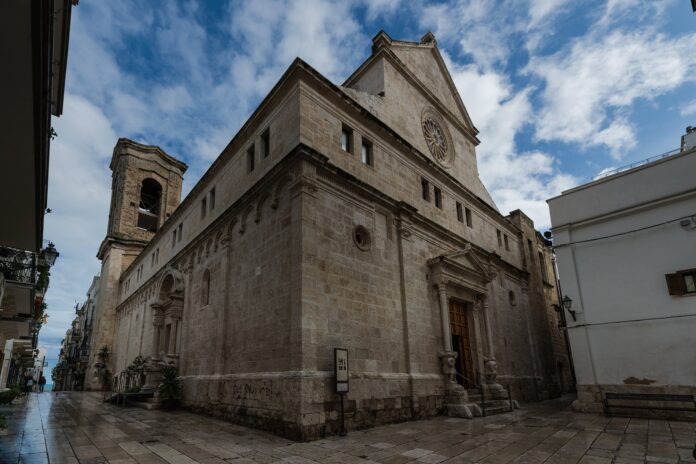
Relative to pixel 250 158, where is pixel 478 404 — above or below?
below

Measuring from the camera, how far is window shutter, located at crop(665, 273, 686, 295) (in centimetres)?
1278

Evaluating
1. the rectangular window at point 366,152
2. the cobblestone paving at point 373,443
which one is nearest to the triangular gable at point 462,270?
the rectangular window at point 366,152

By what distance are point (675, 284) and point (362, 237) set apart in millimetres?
10082

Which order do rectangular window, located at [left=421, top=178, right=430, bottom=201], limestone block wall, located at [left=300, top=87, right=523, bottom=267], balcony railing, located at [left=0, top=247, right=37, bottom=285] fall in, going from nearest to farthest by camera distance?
1. limestone block wall, located at [left=300, top=87, right=523, bottom=267]
2. balcony railing, located at [left=0, top=247, right=37, bottom=285]
3. rectangular window, located at [left=421, top=178, right=430, bottom=201]

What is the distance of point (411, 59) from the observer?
1866 centimetres

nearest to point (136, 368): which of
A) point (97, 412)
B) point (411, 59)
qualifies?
point (97, 412)

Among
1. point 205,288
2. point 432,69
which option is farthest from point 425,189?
point 205,288

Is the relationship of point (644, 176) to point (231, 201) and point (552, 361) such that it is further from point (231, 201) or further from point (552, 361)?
point (231, 201)

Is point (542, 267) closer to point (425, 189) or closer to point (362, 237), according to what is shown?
point (425, 189)

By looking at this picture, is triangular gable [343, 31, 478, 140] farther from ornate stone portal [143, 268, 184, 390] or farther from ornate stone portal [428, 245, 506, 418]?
ornate stone portal [143, 268, 184, 390]

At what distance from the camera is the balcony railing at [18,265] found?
13016 millimetres

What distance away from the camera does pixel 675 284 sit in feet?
42.3

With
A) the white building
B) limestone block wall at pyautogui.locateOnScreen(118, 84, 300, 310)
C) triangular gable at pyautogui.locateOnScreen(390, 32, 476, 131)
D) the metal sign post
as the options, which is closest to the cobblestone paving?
the metal sign post

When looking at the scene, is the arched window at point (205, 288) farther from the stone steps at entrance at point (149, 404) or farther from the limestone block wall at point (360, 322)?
the limestone block wall at point (360, 322)
